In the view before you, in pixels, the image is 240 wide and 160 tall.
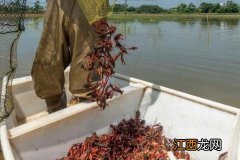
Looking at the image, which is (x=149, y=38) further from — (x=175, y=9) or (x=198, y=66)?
(x=175, y=9)

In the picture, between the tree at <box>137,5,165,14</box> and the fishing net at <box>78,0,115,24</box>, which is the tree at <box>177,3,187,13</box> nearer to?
the tree at <box>137,5,165,14</box>

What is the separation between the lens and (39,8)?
16.0 ft

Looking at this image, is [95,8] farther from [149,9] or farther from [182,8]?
[182,8]

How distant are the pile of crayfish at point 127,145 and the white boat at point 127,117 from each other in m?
0.11

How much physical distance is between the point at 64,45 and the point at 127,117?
1.16m

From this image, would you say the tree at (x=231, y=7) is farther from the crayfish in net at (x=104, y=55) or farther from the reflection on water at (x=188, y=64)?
the crayfish in net at (x=104, y=55)

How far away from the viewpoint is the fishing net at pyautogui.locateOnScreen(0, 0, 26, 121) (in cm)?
312

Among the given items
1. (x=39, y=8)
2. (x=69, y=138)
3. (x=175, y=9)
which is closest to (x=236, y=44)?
(x=39, y=8)

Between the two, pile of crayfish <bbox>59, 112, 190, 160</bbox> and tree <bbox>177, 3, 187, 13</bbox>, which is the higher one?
tree <bbox>177, 3, 187, 13</bbox>

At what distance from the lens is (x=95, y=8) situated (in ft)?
11.5

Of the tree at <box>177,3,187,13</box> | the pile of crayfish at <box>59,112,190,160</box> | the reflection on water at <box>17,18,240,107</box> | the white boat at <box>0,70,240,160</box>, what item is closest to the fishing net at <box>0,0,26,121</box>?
the white boat at <box>0,70,240,160</box>

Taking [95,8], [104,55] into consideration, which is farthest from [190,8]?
[104,55]

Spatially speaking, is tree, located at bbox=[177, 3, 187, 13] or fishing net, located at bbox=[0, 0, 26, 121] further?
tree, located at bbox=[177, 3, 187, 13]

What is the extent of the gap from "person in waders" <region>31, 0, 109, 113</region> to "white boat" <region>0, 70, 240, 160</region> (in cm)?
40
